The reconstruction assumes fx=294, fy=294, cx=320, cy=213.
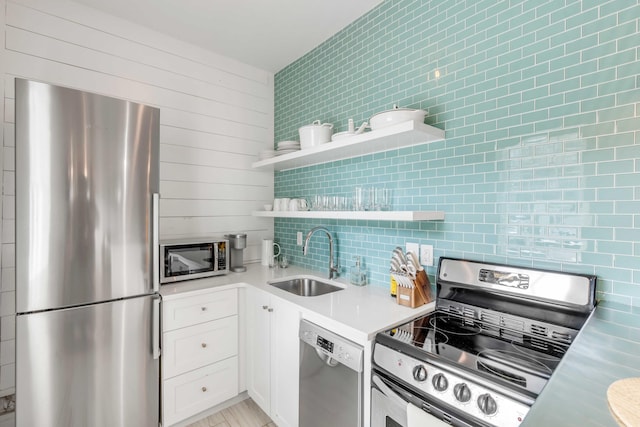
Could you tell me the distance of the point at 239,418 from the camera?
2.06 m

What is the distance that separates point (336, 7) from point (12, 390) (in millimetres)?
3256

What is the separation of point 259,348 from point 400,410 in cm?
117

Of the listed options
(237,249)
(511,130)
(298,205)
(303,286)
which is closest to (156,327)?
(237,249)

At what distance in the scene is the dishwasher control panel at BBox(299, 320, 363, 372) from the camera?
51.5 inches

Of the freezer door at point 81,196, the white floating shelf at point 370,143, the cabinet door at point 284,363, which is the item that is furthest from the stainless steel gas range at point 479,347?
the freezer door at point 81,196

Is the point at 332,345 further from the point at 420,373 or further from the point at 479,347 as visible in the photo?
the point at 479,347

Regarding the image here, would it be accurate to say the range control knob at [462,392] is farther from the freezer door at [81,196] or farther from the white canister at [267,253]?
the white canister at [267,253]

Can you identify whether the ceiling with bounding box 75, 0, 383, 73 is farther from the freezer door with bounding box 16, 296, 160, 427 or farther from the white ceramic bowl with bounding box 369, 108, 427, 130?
the freezer door with bounding box 16, 296, 160, 427

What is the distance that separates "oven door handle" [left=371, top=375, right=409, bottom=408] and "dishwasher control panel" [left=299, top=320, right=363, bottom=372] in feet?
0.27

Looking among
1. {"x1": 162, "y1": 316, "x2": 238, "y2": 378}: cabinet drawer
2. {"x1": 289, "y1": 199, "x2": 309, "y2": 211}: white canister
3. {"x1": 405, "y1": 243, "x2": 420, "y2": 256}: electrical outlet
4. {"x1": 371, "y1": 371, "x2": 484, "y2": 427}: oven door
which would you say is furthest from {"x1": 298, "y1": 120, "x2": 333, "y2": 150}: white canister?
{"x1": 371, "y1": 371, "x2": 484, "y2": 427}: oven door

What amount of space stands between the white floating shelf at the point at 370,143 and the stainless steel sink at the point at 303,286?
966 millimetres

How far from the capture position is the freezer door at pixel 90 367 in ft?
4.66

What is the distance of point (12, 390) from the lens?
5.95ft

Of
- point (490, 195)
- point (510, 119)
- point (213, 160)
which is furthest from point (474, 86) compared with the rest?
point (213, 160)
